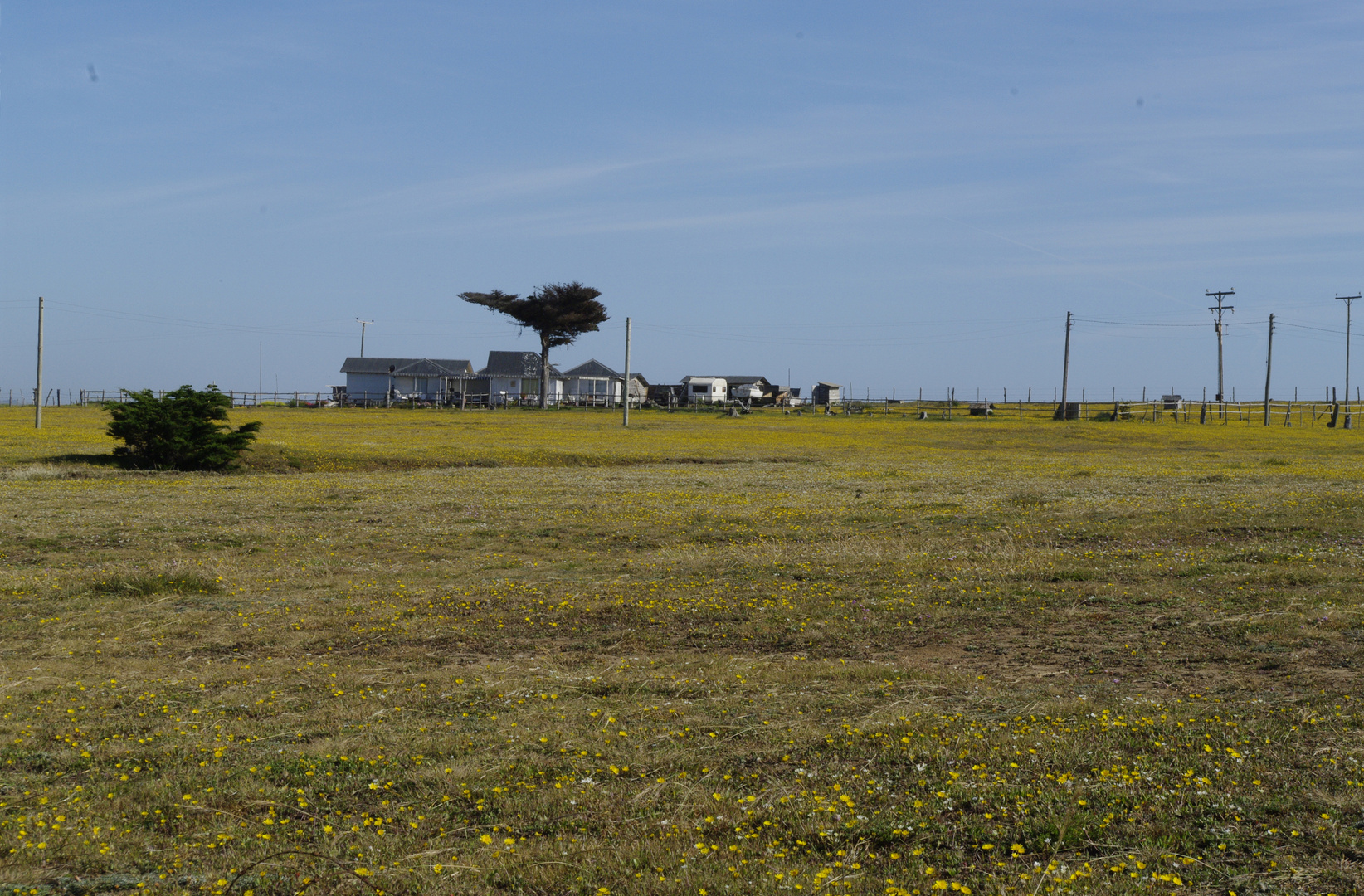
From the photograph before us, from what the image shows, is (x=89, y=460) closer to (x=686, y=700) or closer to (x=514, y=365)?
(x=686, y=700)

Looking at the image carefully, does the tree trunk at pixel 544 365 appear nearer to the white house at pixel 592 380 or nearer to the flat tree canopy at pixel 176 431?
the white house at pixel 592 380

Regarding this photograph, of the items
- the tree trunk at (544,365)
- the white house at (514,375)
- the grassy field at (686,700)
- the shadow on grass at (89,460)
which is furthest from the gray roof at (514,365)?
the grassy field at (686,700)

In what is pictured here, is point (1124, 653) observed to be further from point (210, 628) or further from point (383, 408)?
point (383, 408)

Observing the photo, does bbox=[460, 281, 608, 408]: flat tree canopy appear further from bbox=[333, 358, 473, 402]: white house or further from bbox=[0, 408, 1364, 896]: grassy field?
bbox=[0, 408, 1364, 896]: grassy field

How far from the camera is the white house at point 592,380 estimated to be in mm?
132750

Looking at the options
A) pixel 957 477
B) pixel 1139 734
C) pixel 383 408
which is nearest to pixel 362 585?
pixel 1139 734

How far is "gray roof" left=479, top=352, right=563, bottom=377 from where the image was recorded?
415 feet

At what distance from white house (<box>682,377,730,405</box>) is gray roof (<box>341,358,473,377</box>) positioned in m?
27.8

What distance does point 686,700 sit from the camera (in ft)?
30.5

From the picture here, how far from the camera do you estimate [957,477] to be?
Answer: 109ft

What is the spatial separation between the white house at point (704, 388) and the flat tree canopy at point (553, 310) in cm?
2990

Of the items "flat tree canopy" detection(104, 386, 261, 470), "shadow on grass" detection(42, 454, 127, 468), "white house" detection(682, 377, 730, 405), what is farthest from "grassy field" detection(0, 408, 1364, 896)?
"white house" detection(682, 377, 730, 405)

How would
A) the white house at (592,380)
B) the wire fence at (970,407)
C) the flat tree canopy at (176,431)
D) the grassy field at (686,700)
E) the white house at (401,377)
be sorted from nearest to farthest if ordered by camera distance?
the grassy field at (686,700)
the flat tree canopy at (176,431)
the wire fence at (970,407)
the white house at (401,377)
the white house at (592,380)

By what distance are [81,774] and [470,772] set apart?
2.64m
